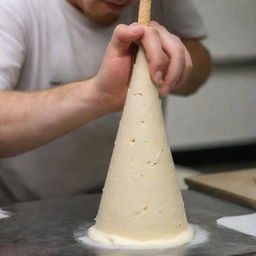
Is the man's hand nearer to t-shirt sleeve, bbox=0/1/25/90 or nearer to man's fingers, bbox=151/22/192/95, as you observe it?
man's fingers, bbox=151/22/192/95

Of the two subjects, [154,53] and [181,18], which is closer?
[154,53]

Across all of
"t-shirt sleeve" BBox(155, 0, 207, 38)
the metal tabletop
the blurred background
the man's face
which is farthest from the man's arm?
the blurred background

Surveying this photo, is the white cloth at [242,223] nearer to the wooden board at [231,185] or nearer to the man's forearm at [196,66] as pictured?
the wooden board at [231,185]

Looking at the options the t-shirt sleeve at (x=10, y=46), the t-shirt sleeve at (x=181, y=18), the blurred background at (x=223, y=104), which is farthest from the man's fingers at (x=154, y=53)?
the blurred background at (x=223, y=104)

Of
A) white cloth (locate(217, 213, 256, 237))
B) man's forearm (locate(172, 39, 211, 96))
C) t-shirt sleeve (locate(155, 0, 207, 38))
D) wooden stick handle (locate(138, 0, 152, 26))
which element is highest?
t-shirt sleeve (locate(155, 0, 207, 38))

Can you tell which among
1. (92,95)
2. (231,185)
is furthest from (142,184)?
(231,185)

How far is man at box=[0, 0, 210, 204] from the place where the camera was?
1232mm

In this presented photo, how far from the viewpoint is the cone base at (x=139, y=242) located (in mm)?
1025

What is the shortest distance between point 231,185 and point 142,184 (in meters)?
0.39

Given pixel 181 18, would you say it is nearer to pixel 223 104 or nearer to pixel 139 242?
pixel 139 242

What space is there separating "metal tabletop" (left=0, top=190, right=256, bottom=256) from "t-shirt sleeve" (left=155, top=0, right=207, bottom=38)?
1.76 ft

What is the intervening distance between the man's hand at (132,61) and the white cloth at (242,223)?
0.26 m

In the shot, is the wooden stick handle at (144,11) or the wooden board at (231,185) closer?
the wooden stick handle at (144,11)

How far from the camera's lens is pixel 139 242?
1029 millimetres
